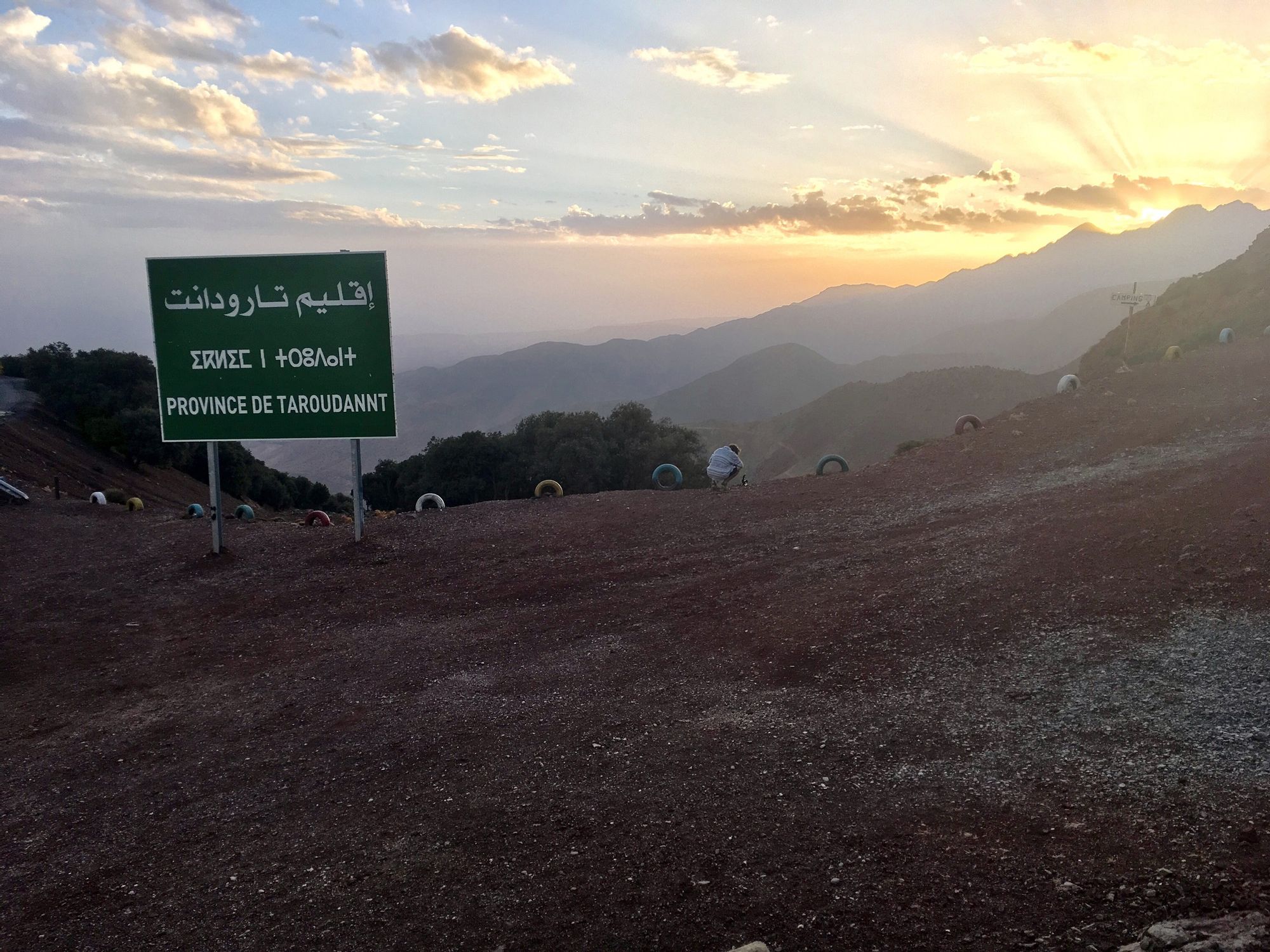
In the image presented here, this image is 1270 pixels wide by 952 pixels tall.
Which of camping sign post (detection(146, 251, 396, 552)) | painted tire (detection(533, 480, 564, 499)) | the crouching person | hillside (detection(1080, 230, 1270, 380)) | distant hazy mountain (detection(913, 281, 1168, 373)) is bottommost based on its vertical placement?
painted tire (detection(533, 480, 564, 499))

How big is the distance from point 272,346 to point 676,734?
10771 mm

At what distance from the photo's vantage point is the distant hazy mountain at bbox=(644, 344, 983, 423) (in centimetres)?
16538

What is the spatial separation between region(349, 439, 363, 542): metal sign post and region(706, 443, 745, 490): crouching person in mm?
7006

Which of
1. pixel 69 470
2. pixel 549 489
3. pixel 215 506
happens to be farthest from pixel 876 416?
pixel 215 506

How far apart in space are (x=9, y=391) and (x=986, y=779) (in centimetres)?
4772

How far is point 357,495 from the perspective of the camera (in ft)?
49.5

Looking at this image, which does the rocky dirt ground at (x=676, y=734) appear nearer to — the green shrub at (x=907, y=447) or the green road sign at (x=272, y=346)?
the green road sign at (x=272, y=346)

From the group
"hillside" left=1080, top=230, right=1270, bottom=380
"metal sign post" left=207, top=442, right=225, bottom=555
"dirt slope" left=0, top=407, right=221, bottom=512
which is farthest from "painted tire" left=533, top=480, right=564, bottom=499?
"hillside" left=1080, top=230, right=1270, bottom=380

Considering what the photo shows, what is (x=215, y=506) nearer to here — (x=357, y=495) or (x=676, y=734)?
(x=357, y=495)

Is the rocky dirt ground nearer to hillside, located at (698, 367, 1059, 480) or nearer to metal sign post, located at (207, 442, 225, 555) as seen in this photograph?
metal sign post, located at (207, 442, 225, 555)

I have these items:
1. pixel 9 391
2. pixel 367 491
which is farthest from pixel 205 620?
pixel 9 391

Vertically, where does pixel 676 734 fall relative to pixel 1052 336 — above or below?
below

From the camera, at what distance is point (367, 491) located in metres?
43.1

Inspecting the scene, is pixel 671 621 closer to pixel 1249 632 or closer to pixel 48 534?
pixel 1249 632
